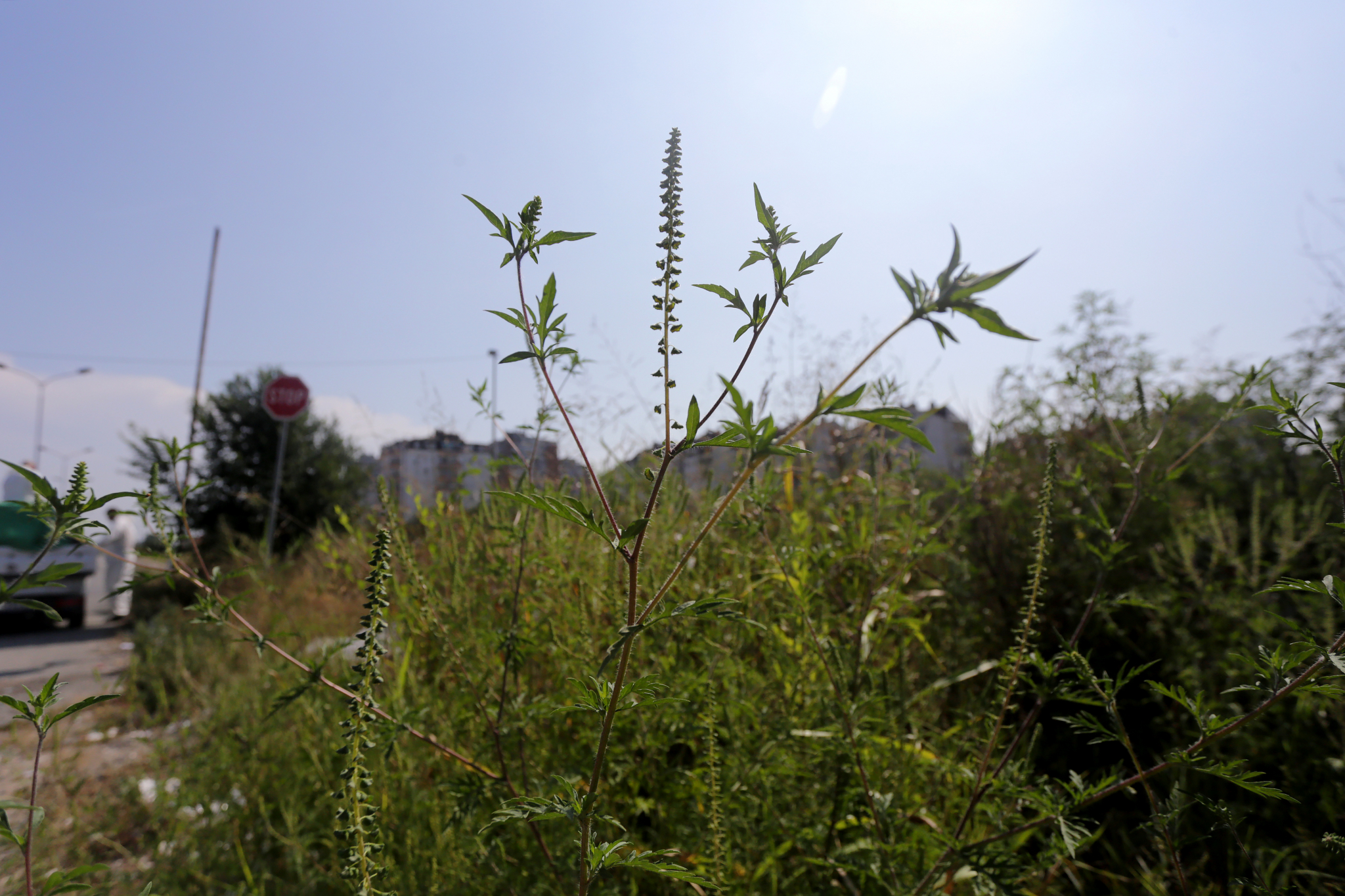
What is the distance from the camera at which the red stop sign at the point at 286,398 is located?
9156 millimetres

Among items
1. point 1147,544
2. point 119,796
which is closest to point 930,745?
point 1147,544

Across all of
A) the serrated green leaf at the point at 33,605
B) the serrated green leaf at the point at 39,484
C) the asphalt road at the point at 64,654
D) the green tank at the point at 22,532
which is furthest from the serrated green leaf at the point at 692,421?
the asphalt road at the point at 64,654

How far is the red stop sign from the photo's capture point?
9.16m

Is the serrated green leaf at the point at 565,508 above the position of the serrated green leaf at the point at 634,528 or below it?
above

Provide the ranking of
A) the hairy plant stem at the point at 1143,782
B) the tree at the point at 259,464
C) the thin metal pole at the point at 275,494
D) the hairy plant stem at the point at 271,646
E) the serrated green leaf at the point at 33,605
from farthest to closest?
the tree at the point at 259,464, the thin metal pole at the point at 275,494, the hairy plant stem at the point at 271,646, the hairy plant stem at the point at 1143,782, the serrated green leaf at the point at 33,605

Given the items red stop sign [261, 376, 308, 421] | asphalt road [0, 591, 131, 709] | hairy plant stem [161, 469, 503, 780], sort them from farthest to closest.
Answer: red stop sign [261, 376, 308, 421] < asphalt road [0, 591, 131, 709] < hairy plant stem [161, 469, 503, 780]

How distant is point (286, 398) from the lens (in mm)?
9594

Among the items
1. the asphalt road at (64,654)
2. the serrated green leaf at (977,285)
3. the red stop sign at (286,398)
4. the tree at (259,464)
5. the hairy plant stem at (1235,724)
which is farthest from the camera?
the tree at (259,464)

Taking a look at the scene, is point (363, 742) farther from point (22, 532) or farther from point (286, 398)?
point (286, 398)

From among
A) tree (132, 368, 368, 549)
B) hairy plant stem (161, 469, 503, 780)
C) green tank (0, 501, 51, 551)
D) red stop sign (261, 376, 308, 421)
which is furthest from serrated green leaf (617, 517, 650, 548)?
tree (132, 368, 368, 549)

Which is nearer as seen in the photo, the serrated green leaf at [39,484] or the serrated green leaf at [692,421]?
the serrated green leaf at [692,421]

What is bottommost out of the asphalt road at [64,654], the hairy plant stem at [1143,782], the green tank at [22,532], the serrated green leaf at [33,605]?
the asphalt road at [64,654]

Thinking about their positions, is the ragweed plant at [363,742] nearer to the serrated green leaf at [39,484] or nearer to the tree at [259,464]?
the serrated green leaf at [39,484]

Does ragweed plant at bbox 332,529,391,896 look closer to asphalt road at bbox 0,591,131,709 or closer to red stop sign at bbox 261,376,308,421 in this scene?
asphalt road at bbox 0,591,131,709
